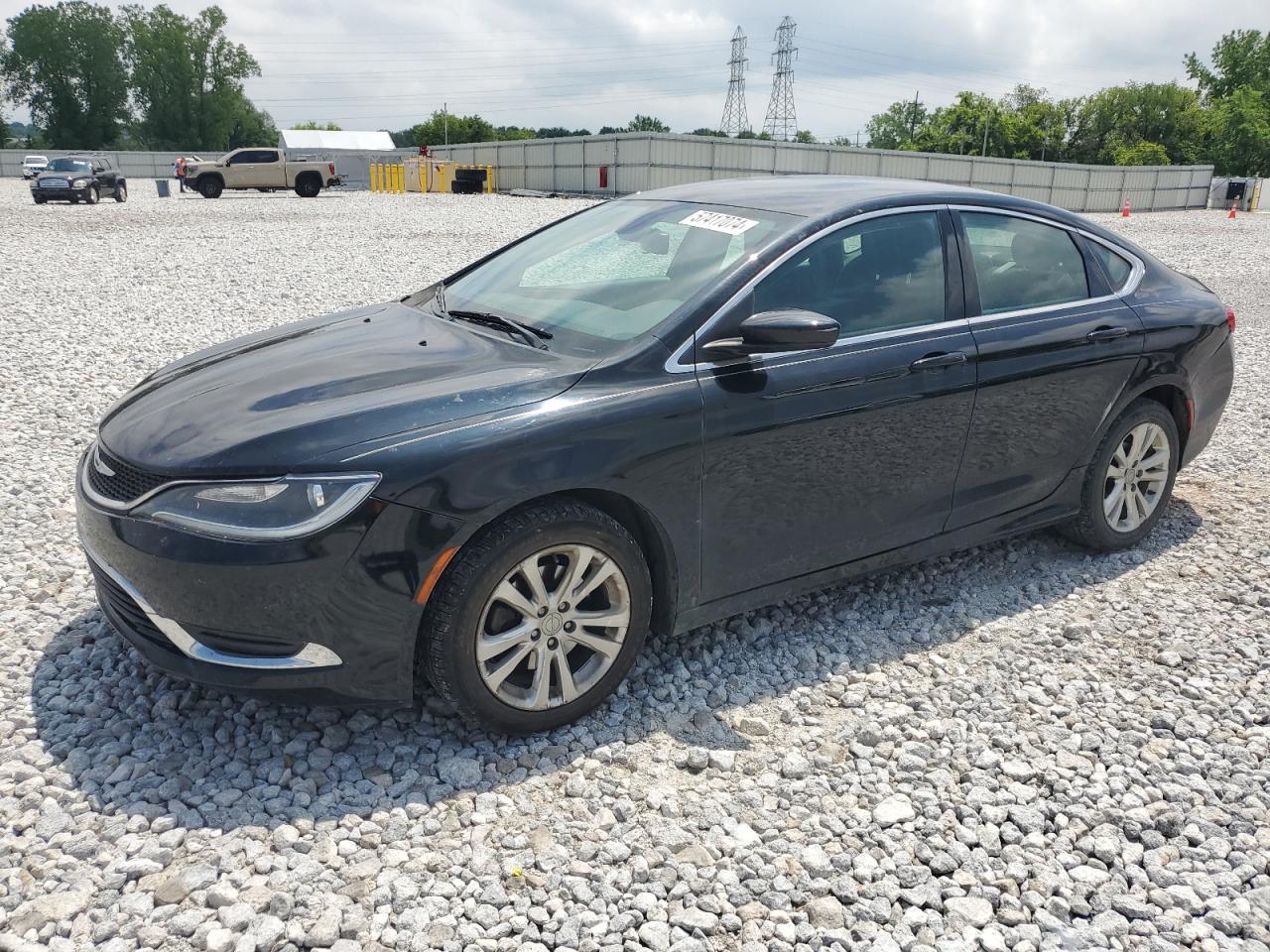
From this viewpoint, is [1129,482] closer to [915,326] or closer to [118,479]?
[915,326]

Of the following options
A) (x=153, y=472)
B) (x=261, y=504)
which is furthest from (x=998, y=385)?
(x=153, y=472)

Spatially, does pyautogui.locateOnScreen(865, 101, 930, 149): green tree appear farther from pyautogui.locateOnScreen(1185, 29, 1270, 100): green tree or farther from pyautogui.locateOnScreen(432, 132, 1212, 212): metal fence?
pyautogui.locateOnScreen(432, 132, 1212, 212): metal fence

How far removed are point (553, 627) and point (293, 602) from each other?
781mm

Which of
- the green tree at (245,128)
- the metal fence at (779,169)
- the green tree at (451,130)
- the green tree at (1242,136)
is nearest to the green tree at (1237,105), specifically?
the green tree at (1242,136)

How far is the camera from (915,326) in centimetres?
371

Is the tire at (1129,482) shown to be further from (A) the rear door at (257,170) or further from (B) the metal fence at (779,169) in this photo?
(A) the rear door at (257,170)

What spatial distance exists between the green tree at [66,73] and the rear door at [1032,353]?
98705 millimetres

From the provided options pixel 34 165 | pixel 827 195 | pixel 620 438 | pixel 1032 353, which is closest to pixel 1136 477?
pixel 1032 353

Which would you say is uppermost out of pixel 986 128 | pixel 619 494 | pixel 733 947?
pixel 986 128

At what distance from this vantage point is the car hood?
2783mm

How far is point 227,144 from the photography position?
93188 mm

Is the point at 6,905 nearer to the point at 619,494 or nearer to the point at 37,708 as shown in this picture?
the point at 37,708

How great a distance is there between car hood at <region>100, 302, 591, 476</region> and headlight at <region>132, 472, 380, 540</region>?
0.18 ft

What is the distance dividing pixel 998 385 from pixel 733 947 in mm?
2447
